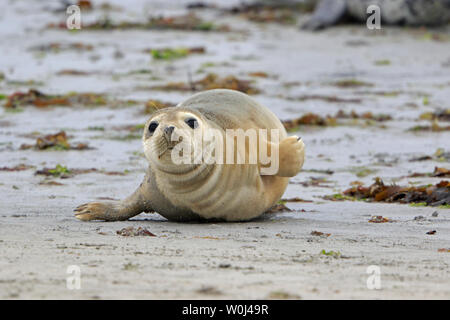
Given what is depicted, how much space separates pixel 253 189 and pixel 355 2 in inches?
439

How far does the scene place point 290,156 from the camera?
5.18 metres

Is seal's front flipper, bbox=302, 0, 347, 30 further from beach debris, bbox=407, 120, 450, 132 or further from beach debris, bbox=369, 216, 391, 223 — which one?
beach debris, bbox=369, 216, 391, 223

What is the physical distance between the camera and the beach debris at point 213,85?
36.1ft

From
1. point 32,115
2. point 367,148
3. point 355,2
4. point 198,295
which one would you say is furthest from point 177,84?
point 198,295

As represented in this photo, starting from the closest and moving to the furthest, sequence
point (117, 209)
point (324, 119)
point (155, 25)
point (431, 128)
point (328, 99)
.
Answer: point (117, 209), point (431, 128), point (324, 119), point (328, 99), point (155, 25)

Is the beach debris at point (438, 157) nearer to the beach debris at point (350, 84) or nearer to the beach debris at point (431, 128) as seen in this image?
the beach debris at point (431, 128)

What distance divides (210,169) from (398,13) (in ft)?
36.4

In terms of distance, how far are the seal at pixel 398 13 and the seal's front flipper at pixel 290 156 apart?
10239 millimetres

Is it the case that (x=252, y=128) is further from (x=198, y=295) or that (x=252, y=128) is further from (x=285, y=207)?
A: (x=198, y=295)

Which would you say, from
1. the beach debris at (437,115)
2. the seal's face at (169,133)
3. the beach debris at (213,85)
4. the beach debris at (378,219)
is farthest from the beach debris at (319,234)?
the beach debris at (213,85)

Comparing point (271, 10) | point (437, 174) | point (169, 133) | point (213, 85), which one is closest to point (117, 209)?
point (169, 133)

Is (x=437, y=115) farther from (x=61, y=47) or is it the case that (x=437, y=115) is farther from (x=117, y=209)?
(x=61, y=47)

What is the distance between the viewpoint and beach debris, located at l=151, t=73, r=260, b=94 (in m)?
11.0
